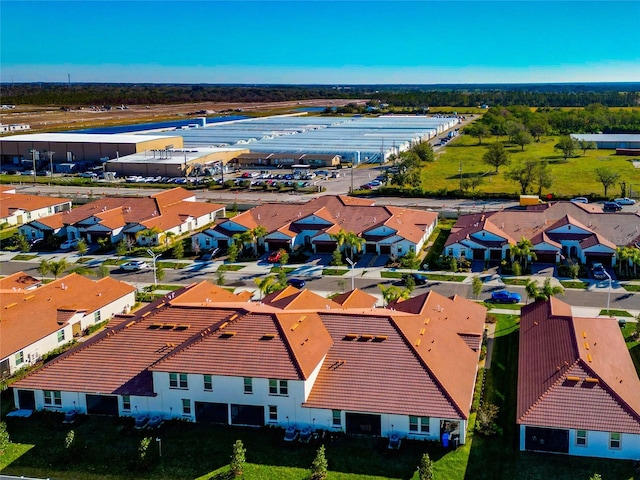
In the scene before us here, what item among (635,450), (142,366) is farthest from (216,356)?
(635,450)

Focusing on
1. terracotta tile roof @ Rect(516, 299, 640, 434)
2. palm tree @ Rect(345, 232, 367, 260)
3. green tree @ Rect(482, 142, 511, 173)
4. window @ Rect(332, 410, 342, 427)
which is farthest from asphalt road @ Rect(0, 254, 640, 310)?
green tree @ Rect(482, 142, 511, 173)

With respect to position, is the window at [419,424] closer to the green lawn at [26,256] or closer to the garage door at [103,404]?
the garage door at [103,404]

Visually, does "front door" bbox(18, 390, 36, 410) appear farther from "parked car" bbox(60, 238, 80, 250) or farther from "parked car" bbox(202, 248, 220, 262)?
"parked car" bbox(60, 238, 80, 250)

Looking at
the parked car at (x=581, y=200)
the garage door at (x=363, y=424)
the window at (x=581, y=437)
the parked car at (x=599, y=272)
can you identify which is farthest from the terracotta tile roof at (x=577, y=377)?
the parked car at (x=581, y=200)

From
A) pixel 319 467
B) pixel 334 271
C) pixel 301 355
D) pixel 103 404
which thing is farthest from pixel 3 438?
pixel 334 271

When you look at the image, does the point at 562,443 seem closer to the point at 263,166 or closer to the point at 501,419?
the point at 501,419

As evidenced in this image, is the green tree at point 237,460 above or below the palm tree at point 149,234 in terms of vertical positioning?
below
